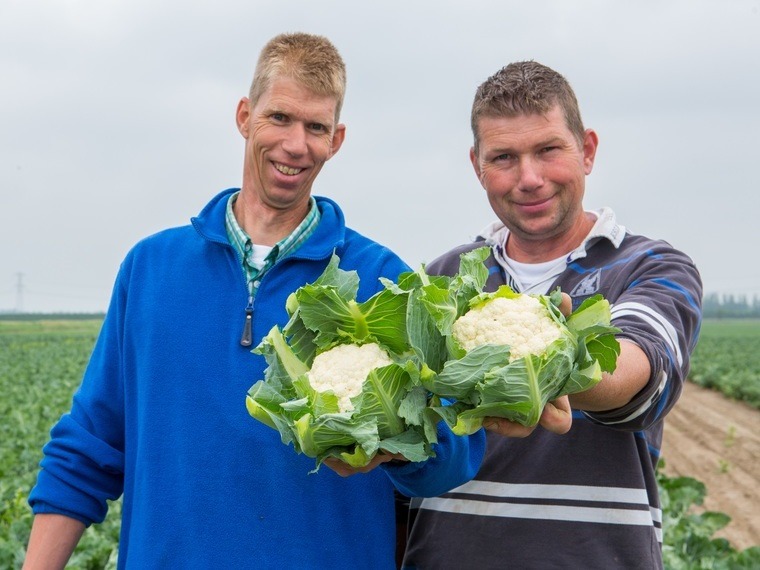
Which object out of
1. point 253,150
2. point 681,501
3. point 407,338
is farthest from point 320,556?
point 681,501

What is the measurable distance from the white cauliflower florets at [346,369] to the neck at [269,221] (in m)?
0.72

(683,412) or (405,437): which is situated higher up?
(405,437)

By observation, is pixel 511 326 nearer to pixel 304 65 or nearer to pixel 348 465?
pixel 348 465

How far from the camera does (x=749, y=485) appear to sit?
11.7 metres

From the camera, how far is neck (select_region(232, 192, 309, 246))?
290 cm

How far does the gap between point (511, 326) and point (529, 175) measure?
847 mm

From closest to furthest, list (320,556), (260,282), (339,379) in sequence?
1. (339,379)
2. (320,556)
3. (260,282)

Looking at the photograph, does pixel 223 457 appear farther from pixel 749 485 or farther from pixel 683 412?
pixel 683 412

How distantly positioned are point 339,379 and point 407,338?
0.22m

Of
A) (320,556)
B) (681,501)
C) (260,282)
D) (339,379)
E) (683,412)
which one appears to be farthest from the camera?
(683,412)

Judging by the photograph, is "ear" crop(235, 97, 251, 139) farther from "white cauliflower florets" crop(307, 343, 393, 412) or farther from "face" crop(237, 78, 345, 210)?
"white cauliflower florets" crop(307, 343, 393, 412)

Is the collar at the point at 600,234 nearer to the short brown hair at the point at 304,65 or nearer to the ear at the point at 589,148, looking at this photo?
the ear at the point at 589,148

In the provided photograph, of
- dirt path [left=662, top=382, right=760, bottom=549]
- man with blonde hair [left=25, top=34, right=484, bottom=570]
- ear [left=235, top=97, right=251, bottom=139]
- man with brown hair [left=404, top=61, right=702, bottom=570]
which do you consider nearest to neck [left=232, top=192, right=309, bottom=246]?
man with blonde hair [left=25, top=34, right=484, bottom=570]

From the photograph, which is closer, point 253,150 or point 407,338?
point 407,338
